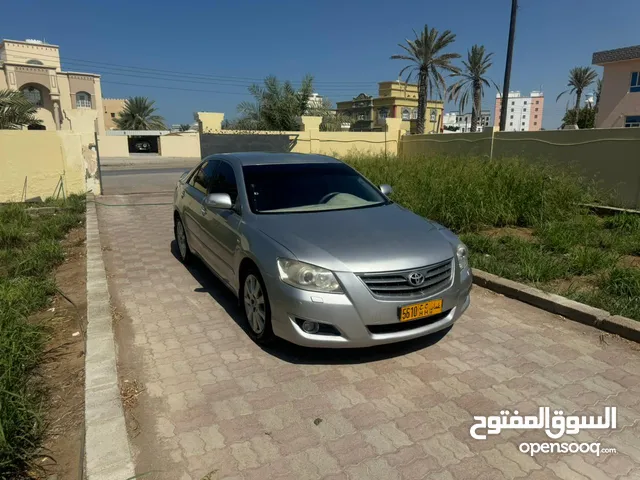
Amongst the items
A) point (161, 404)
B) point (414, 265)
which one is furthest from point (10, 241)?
point (414, 265)

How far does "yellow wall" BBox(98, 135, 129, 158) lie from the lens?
39094mm

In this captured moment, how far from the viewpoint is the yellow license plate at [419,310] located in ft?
10.8

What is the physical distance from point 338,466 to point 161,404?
1310mm

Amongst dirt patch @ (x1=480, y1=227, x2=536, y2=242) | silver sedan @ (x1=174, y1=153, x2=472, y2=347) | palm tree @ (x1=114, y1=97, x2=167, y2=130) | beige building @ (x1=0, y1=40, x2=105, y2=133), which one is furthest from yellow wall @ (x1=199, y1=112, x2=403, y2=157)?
palm tree @ (x1=114, y1=97, x2=167, y2=130)

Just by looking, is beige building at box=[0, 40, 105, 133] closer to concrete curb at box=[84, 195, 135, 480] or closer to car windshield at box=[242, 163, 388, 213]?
car windshield at box=[242, 163, 388, 213]

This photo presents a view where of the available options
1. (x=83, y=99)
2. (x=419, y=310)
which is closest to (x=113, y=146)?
(x=83, y=99)

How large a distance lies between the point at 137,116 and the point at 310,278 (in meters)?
57.9

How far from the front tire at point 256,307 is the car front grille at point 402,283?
2.80ft

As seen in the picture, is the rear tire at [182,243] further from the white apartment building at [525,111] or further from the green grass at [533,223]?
the white apartment building at [525,111]

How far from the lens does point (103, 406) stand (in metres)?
2.84

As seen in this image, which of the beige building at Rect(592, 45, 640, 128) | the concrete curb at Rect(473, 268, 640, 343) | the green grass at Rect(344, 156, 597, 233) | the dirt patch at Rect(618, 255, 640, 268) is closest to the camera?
the concrete curb at Rect(473, 268, 640, 343)

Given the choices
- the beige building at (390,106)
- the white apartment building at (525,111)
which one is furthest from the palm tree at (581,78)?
the white apartment building at (525,111)

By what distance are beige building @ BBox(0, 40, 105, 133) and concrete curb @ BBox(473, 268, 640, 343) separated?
146 ft

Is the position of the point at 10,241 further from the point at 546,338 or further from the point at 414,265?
the point at 546,338
